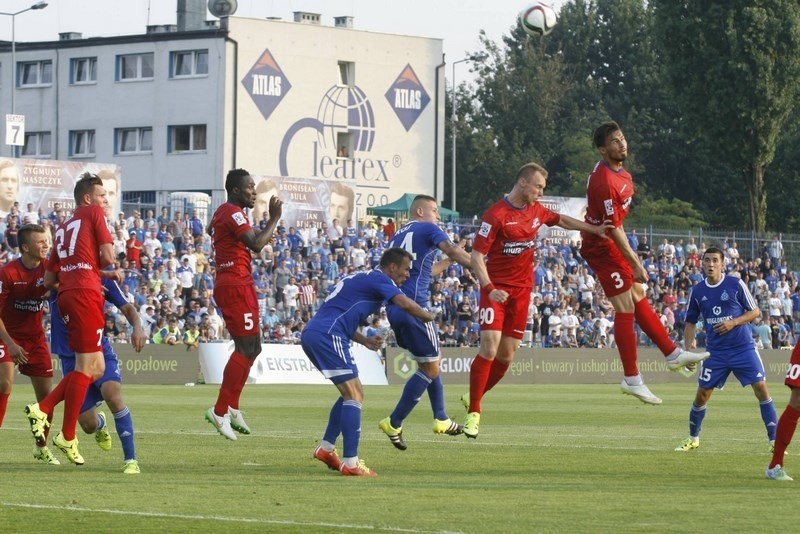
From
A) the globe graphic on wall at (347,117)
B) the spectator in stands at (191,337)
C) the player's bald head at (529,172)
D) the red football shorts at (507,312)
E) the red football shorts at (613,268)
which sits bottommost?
the spectator in stands at (191,337)

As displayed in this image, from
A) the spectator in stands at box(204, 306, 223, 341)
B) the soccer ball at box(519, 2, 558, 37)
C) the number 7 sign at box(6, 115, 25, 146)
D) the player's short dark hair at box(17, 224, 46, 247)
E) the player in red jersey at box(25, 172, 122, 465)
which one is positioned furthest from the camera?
the number 7 sign at box(6, 115, 25, 146)

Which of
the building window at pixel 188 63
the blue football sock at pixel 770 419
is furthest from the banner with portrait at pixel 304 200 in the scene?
the blue football sock at pixel 770 419

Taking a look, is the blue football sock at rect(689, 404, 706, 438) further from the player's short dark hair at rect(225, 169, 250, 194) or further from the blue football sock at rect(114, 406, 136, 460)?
the blue football sock at rect(114, 406, 136, 460)

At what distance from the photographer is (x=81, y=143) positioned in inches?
2776

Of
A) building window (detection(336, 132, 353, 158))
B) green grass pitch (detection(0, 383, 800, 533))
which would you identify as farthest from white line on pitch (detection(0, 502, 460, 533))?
building window (detection(336, 132, 353, 158))

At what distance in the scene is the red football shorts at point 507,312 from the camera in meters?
15.4

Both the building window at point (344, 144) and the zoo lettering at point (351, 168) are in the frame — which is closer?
the zoo lettering at point (351, 168)

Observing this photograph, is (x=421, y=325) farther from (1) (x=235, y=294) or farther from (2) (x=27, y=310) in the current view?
(2) (x=27, y=310)

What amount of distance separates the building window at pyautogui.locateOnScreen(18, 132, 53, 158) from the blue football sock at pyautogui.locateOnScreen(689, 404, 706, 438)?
5814cm

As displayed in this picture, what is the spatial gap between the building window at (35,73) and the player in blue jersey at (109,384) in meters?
58.3

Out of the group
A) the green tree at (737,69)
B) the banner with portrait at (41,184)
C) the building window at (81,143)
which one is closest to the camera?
the banner with portrait at (41,184)

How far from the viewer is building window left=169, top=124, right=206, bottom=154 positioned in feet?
219

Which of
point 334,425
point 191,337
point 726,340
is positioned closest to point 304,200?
point 191,337

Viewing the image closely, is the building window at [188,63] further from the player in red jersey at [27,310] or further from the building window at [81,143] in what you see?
the player in red jersey at [27,310]
